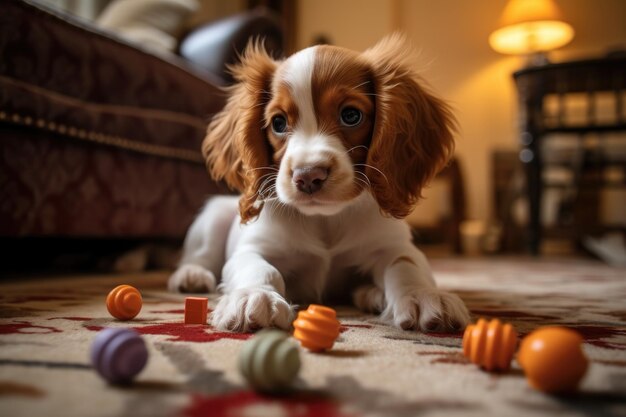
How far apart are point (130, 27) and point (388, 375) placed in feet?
11.1

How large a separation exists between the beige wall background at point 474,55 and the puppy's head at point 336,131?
475 cm

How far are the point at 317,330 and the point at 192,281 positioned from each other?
1.01 meters

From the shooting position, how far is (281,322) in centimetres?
113

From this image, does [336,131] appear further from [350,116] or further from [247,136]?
[247,136]

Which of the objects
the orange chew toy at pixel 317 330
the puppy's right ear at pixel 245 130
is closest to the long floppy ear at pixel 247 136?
the puppy's right ear at pixel 245 130

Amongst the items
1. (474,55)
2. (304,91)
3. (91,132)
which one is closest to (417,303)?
(304,91)

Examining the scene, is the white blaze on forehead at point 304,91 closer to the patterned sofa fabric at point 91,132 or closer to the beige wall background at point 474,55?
the patterned sofa fabric at point 91,132

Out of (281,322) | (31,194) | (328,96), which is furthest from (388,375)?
(31,194)

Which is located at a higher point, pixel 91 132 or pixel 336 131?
pixel 91 132

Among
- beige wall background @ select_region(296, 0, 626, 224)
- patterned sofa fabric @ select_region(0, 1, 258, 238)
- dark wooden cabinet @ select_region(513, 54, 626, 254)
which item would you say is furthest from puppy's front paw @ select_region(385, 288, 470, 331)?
beige wall background @ select_region(296, 0, 626, 224)

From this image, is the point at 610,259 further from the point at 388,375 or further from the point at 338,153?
the point at 388,375

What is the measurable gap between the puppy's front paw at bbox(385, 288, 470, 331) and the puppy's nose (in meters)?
0.33

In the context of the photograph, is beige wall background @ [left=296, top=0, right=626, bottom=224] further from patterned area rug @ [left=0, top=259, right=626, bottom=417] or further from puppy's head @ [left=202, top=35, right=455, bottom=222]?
patterned area rug @ [left=0, top=259, right=626, bottom=417]

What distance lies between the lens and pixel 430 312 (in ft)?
3.80
